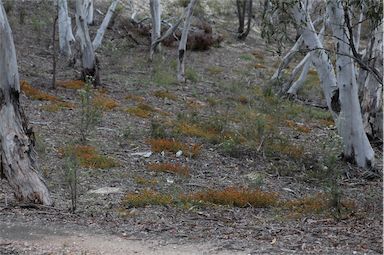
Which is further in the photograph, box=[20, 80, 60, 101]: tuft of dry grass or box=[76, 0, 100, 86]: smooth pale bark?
box=[76, 0, 100, 86]: smooth pale bark

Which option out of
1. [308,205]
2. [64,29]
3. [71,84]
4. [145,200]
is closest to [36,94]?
[71,84]

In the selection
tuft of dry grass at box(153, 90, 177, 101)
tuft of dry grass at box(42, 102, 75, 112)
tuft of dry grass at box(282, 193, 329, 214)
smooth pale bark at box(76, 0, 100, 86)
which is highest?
smooth pale bark at box(76, 0, 100, 86)

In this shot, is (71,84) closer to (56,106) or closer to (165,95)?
(165,95)

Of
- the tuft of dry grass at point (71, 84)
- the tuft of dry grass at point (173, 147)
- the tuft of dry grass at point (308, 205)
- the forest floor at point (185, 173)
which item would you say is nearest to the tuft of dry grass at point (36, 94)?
the forest floor at point (185, 173)

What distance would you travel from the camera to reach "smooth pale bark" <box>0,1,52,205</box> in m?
7.48

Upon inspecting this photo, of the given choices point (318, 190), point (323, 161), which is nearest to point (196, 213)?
point (318, 190)

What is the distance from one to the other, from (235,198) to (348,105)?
3.47m

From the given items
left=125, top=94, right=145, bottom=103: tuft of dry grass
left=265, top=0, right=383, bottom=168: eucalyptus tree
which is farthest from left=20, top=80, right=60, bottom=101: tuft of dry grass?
left=265, top=0, right=383, bottom=168: eucalyptus tree

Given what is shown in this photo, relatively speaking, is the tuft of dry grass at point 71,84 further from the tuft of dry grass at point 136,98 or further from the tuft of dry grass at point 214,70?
the tuft of dry grass at point 214,70

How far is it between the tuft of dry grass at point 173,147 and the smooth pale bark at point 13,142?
3.88 m

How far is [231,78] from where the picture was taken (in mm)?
21328

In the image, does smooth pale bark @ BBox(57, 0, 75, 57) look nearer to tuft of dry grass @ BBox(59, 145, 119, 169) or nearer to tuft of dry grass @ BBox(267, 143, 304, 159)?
tuft of dry grass @ BBox(267, 143, 304, 159)

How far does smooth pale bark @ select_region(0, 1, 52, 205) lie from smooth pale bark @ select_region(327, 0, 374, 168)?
5332 millimetres

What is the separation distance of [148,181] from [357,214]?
3208mm
